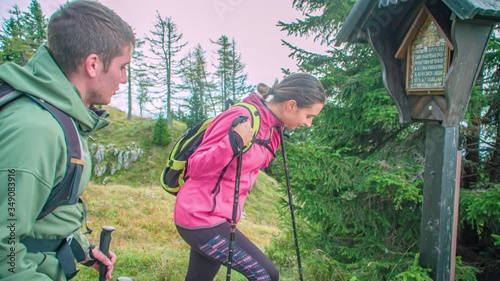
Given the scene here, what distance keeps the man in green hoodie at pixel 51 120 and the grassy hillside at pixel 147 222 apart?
3.11 meters

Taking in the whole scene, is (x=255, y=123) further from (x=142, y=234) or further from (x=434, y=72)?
(x=142, y=234)

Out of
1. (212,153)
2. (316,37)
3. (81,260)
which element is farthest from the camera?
(316,37)

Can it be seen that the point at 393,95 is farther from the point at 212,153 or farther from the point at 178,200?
the point at 178,200

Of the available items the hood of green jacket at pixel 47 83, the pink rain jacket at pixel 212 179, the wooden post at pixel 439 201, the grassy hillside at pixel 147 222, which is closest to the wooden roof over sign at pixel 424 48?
the wooden post at pixel 439 201

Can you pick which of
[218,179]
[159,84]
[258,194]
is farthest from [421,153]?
[159,84]

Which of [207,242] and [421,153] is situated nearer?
[207,242]

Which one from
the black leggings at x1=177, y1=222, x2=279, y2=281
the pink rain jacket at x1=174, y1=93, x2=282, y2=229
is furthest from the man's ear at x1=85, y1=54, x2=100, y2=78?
the black leggings at x1=177, y1=222, x2=279, y2=281

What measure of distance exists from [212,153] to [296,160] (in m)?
1.96

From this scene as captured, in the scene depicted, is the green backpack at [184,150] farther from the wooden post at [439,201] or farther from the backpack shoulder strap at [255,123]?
the wooden post at [439,201]

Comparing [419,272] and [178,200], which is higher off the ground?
[178,200]

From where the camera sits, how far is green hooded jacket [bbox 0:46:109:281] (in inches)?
42.6

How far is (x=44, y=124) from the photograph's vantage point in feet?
3.84

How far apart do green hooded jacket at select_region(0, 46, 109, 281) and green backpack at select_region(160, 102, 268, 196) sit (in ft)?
3.72

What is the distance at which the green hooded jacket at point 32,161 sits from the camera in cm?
108
